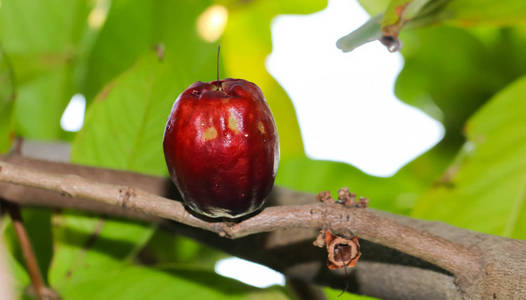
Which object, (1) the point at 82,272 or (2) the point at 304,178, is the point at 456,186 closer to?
(2) the point at 304,178

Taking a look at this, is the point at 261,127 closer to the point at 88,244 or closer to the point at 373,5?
the point at 88,244

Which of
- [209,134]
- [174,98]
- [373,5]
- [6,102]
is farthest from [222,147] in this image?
[373,5]

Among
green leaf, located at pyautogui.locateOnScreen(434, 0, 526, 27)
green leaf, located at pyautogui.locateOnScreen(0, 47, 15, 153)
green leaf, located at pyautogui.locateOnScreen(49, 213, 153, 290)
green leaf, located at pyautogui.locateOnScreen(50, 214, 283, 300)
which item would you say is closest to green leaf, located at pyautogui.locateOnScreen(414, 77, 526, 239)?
green leaf, located at pyautogui.locateOnScreen(434, 0, 526, 27)

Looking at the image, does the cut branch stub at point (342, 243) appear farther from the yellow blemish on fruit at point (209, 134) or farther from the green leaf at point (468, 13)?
the green leaf at point (468, 13)

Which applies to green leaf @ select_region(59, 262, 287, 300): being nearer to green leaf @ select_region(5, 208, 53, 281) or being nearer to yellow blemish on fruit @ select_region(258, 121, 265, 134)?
green leaf @ select_region(5, 208, 53, 281)

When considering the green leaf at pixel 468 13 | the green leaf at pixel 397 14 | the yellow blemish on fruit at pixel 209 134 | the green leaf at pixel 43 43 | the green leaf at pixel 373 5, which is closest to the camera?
the yellow blemish on fruit at pixel 209 134

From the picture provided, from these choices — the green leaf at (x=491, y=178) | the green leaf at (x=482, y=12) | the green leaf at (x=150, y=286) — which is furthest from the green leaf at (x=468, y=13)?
the green leaf at (x=150, y=286)
